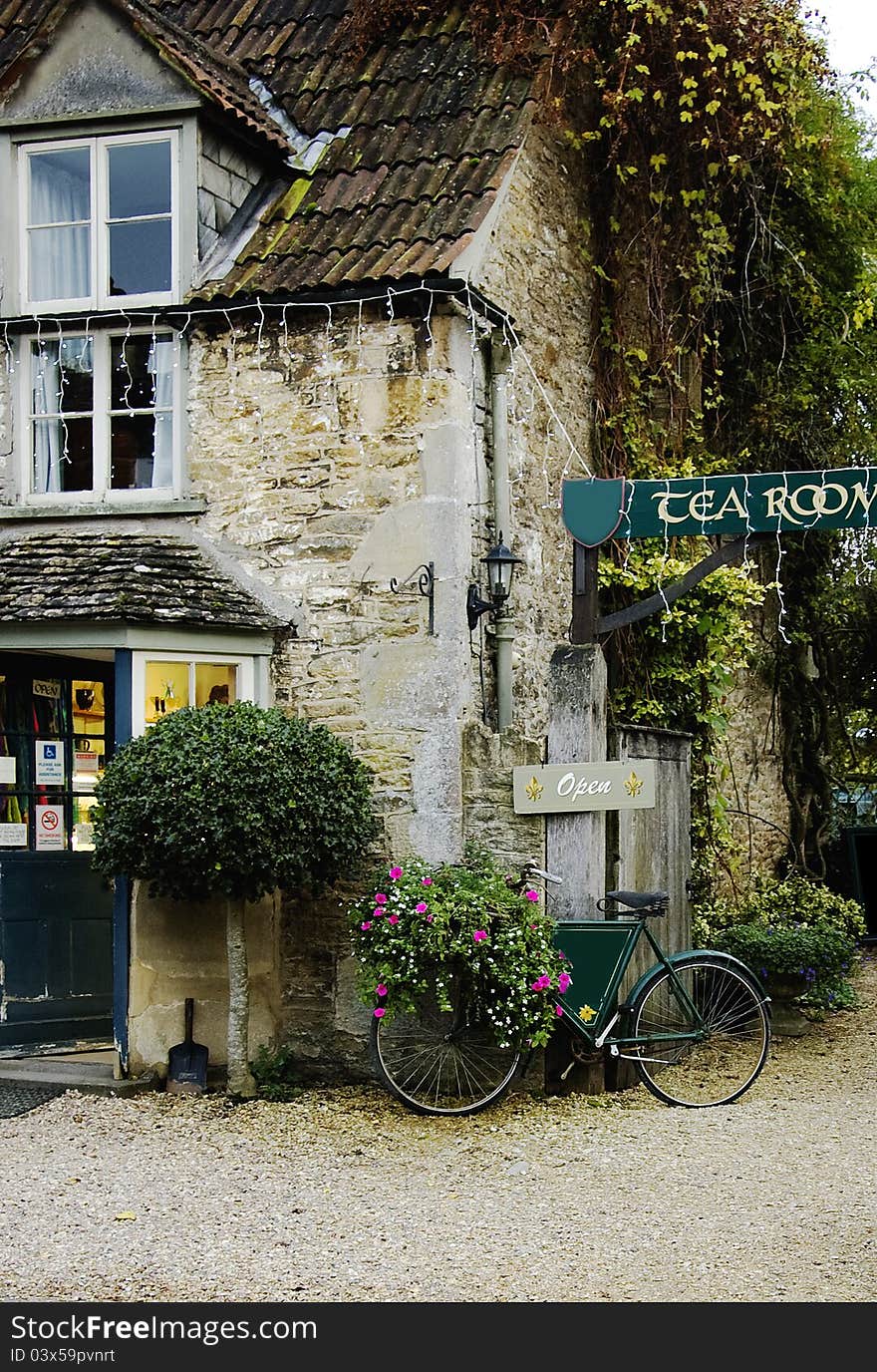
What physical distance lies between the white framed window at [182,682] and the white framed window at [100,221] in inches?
87.0

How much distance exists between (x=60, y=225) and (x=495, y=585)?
139 inches

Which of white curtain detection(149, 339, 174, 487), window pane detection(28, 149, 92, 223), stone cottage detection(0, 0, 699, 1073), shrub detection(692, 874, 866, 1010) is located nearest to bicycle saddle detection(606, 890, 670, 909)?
stone cottage detection(0, 0, 699, 1073)

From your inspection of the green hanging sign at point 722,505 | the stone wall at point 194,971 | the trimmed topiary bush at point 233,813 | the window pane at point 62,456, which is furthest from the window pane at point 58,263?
the stone wall at point 194,971

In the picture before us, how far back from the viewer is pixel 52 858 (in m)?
10.2

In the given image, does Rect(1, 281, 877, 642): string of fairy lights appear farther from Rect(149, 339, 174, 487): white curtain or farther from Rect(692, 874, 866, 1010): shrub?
Rect(692, 874, 866, 1010): shrub

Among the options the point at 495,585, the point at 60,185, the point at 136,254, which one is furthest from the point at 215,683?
the point at 60,185

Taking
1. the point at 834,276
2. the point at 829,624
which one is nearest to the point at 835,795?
the point at 829,624

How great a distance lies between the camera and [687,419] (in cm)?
1194

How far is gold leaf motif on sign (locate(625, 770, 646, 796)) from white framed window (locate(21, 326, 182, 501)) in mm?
3236

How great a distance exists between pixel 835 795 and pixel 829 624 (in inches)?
75.4

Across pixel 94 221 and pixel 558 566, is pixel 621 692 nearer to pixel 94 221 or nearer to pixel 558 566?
pixel 558 566

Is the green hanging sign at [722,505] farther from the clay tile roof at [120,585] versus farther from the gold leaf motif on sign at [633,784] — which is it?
the clay tile roof at [120,585]

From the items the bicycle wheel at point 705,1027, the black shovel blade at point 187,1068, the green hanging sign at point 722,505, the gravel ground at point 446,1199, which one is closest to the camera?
the gravel ground at point 446,1199

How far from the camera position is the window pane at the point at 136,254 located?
1005 centimetres
